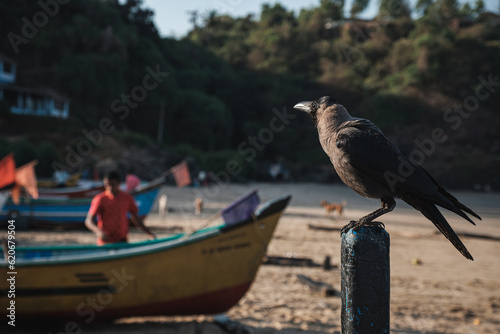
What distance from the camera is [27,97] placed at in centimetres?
3262

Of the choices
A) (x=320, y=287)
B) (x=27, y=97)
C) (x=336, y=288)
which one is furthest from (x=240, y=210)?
(x=27, y=97)

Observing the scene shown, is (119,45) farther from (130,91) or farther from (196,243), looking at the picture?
(196,243)

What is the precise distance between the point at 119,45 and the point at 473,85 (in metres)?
40.9

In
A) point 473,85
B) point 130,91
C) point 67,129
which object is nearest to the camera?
point 67,129

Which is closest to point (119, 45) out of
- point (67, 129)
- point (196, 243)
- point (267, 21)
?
point (67, 129)

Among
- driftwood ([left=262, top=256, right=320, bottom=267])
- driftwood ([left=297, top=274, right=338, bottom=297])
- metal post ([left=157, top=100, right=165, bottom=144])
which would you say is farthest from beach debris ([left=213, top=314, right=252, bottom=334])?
metal post ([left=157, top=100, right=165, bottom=144])

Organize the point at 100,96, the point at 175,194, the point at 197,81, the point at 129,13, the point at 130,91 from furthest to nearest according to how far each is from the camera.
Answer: the point at 197,81 → the point at 129,13 → the point at 130,91 → the point at 100,96 → the point at 175,194

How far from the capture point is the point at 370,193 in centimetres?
196

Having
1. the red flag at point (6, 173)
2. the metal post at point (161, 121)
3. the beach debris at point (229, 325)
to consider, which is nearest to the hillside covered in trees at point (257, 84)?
the metal post at point (161, 121)

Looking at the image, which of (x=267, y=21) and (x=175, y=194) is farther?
(x=267, y=21)

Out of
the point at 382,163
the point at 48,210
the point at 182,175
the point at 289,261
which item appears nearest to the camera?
the point at 382,163

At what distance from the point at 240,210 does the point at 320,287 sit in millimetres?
2402

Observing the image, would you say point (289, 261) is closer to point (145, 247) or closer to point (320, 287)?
point (320, 287)

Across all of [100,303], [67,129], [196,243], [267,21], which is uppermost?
[267,21]
